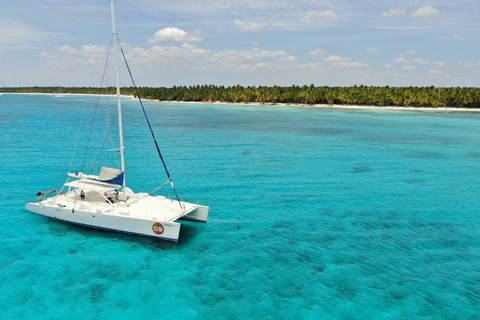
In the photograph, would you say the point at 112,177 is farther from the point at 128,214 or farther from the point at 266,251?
the point at 266,251

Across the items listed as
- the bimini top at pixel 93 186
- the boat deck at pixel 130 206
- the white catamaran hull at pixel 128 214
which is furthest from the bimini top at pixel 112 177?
the white catamaran hull at pixel 128 214

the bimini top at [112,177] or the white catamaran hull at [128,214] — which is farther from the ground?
the bimini top at [112,177]

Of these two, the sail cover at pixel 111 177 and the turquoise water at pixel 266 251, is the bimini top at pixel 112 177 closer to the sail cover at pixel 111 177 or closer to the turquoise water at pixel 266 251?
the sail cover at pixel 111 177

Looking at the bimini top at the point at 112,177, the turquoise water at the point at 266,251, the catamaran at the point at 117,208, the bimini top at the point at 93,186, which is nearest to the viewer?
the turquoise water at the point at 266,251

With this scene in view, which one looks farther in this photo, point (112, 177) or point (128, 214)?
point (112, 177)

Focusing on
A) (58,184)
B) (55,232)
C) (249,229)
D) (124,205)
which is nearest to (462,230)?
(249,229)

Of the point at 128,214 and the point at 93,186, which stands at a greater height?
the point at 93,186

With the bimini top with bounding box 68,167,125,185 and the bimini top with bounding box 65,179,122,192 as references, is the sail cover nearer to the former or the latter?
the bimini top with bounding box 68,167,125,185

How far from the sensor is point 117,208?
23922 mm

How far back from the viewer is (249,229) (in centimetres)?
2475

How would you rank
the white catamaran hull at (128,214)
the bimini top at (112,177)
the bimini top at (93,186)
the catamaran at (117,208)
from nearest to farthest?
1. the white catamaran hull at (128,214)
2. the catamaran at (117,208)
3. the bimini top at (112,177)
4. the bimini top at (93,186)

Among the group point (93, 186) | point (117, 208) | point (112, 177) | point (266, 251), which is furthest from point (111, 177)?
point (266, 251)

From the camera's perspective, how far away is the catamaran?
22234 mm

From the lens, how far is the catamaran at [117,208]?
22234 millimetres
